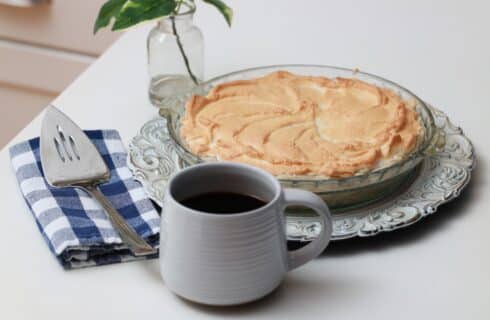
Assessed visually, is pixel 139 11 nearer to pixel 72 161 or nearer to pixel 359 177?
pixel 72 161

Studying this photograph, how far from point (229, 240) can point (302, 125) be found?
0.30 m

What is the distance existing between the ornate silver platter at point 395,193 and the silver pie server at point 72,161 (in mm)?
51

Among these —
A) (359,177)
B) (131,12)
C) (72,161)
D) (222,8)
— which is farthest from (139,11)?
(359,177)

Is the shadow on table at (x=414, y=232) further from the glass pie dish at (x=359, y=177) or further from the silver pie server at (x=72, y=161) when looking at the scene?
the silver pie server at (x=72, y=161)

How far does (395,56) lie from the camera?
1.42m

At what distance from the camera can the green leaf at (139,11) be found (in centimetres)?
116

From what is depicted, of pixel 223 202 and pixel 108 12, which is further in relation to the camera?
pixel 108 12

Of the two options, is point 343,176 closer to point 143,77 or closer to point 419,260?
point 419,260

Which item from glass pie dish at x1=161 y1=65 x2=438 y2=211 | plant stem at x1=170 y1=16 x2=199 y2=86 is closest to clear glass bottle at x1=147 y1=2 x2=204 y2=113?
plant stem at x1=170 y1=16 x2=199 y2=86

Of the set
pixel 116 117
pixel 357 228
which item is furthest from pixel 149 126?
pixel 357 228

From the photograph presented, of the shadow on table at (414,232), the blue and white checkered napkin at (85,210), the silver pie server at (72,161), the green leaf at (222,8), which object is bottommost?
the shadow on table at (414,232)

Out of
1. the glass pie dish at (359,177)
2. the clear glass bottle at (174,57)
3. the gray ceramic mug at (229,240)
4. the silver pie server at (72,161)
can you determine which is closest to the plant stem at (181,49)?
the clear glass bottle at (174,57)

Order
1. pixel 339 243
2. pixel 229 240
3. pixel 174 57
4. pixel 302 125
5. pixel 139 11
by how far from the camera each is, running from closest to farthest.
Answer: pixel 229 240, pixel 339 243, pixel 302 125, pixel 139 11, pixel 174 57

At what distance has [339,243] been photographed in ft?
3.13
